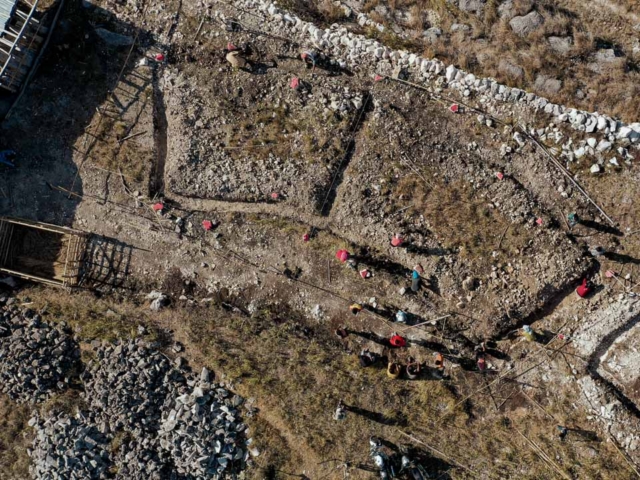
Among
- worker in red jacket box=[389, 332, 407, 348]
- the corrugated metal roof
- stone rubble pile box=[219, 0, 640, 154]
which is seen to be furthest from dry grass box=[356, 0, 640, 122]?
the corrugated metal roof

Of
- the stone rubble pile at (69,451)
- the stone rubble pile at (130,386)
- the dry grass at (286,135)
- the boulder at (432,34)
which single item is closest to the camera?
the stone rubble pile at (69,451)

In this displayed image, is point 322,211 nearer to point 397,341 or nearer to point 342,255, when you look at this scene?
point 342,255

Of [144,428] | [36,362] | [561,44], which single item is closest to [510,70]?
[561,44]

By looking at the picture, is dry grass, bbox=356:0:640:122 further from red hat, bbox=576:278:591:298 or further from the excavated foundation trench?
red hat, bbox=576:278:591:298

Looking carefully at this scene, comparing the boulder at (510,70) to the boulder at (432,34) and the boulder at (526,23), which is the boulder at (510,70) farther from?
the boulder at (432,34)

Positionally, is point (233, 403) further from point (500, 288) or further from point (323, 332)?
point (500, 288)

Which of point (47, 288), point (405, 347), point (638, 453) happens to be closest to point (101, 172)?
point (47, 288)

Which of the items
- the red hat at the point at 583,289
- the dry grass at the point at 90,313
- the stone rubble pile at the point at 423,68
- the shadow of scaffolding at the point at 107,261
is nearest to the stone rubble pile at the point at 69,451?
the dry grass at the point at 90,313
